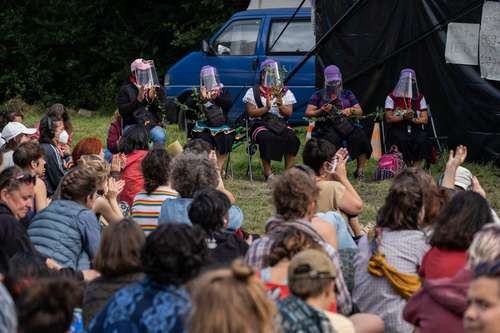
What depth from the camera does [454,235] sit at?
4.90 meters

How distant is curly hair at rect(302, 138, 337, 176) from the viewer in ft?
23.2

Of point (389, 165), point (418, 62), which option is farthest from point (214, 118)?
point (418, 62)

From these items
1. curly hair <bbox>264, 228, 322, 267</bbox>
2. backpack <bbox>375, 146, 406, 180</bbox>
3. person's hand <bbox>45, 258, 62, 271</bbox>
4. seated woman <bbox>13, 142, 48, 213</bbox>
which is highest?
curly hair <bbox>264, 228, 322, 267</bbox>

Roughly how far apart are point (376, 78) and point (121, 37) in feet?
35.4

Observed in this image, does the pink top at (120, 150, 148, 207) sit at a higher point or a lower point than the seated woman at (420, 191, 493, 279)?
lower

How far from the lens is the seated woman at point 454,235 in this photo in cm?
490

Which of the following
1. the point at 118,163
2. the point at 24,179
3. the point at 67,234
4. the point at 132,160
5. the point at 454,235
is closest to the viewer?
the point at 454,235

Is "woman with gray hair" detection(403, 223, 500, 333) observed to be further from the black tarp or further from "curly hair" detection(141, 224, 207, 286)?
the black tarp

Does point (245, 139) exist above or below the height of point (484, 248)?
below

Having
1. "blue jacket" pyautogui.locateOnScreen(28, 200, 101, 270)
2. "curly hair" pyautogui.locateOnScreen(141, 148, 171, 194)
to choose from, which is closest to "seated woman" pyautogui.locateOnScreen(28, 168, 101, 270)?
"blue jacket" pyautogui.locateOnScreen(28, 200, 101, 270)

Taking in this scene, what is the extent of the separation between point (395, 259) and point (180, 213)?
1550 millimetres

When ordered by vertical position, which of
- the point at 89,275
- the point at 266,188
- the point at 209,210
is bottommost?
the point at 266,188

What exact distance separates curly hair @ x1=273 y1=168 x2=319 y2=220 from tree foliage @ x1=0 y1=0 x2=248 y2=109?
16539 millimetres

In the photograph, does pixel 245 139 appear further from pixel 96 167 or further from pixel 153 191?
pixel 96 167
